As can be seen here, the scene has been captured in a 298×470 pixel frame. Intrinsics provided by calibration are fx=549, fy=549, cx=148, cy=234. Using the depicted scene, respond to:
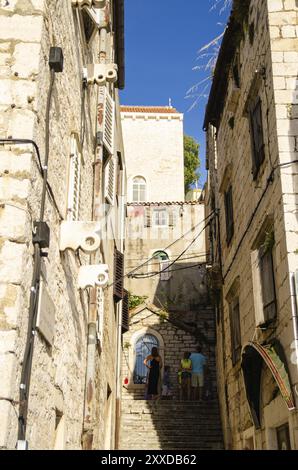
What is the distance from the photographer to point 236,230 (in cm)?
1163

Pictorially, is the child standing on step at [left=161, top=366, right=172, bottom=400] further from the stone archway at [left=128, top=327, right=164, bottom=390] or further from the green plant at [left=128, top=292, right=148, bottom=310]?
the green plant at [left=128, top=292, right=148, bottom=310]

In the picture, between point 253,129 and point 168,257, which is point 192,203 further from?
point 253,129

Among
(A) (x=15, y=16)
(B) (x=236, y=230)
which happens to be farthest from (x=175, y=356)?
(A) (x=15, y=16)

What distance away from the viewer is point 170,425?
14406 mm

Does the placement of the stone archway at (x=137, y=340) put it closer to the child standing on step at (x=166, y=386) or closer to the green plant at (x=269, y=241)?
the child standing on step at (x=166, y=386)

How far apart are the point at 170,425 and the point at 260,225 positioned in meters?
7.55

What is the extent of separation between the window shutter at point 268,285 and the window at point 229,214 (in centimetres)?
330

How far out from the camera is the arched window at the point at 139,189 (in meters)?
33.2

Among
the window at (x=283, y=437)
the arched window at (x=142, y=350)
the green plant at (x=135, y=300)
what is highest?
the green plant at (x=135, y=300)

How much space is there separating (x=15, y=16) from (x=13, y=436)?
12.0 feet

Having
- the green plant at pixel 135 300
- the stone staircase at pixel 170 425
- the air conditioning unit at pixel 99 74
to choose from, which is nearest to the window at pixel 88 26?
the air conditioning unit at pixel 99 74

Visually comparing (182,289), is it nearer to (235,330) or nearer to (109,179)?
(235,330)

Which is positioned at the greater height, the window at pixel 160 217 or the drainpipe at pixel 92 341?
the window at pixel 160 217

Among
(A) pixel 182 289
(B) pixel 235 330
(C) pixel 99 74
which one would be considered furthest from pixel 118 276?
(A) pixel 182 289
